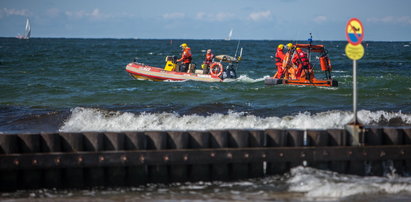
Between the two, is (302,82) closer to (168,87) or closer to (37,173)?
(168,87)

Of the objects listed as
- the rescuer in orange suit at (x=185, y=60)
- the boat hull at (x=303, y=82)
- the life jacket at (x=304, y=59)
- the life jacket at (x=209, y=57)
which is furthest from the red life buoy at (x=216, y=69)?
the life jacket at (x=304, y=59)

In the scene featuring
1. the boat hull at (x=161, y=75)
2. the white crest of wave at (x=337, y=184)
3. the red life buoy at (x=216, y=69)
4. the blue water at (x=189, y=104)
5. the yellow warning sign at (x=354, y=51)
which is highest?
the yellow warning sign at (x=354, y=51)

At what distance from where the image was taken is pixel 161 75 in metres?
27.5

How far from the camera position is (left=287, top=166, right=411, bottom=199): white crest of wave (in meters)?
8.29

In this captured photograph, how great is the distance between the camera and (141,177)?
8.95 m

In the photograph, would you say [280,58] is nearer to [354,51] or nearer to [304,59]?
[304,59]

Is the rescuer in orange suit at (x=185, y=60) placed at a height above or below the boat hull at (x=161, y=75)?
above

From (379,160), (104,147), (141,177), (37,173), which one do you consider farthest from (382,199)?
(37,173)

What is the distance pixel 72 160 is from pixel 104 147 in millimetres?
505

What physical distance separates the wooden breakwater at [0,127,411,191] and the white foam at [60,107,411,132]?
5419 mm

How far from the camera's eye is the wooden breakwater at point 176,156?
8.70m

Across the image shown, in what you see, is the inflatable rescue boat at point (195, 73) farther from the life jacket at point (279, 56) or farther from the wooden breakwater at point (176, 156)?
the wooden breakwater at point (176, 156)

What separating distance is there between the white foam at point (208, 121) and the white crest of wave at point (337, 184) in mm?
5570

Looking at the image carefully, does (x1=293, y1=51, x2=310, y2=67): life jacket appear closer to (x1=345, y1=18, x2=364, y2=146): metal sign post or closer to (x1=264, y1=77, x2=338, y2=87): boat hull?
(x1=264, y1=77, x2=338, y2=87): boat hull
